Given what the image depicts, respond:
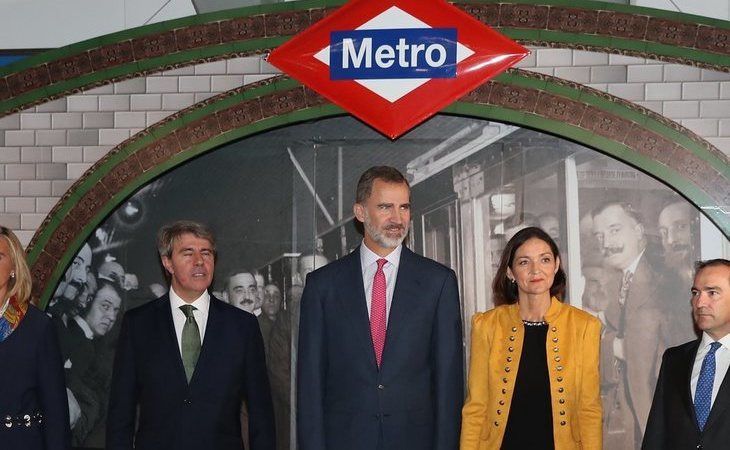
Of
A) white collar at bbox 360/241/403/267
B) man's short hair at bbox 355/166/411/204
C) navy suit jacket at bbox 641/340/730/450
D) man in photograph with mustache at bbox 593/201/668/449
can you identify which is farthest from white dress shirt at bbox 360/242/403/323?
man in photograph with mustache at bbox 593/201/668/449

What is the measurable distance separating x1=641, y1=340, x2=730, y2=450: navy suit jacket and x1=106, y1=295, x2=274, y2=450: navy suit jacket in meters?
1.38

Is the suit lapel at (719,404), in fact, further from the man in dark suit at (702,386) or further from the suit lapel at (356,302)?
the suit lapel at (356,302)

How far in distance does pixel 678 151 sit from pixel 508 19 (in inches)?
37.2

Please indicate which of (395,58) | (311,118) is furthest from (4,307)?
(395,58)

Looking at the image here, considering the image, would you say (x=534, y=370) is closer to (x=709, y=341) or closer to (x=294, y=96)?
(x=709, y=341)

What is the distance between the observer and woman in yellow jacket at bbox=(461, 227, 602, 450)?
3484mm

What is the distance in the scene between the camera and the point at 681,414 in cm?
345

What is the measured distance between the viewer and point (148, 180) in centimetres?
485

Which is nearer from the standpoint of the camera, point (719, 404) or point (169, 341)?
point (719, 404)

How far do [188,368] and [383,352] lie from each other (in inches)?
30.8

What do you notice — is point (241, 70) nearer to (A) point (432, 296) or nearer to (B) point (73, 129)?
(B) point (73, 129)

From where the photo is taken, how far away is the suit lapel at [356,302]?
3.49 meters

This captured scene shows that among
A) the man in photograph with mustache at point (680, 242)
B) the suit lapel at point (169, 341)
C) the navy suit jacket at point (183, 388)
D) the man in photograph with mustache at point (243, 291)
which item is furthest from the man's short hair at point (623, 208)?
the suit lapel at point (169, 341)

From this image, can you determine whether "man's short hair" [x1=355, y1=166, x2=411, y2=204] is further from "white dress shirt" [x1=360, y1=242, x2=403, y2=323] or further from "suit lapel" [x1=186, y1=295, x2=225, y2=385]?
"suit lapel" [x1=186, y1=295, x2=225, y2=385]
